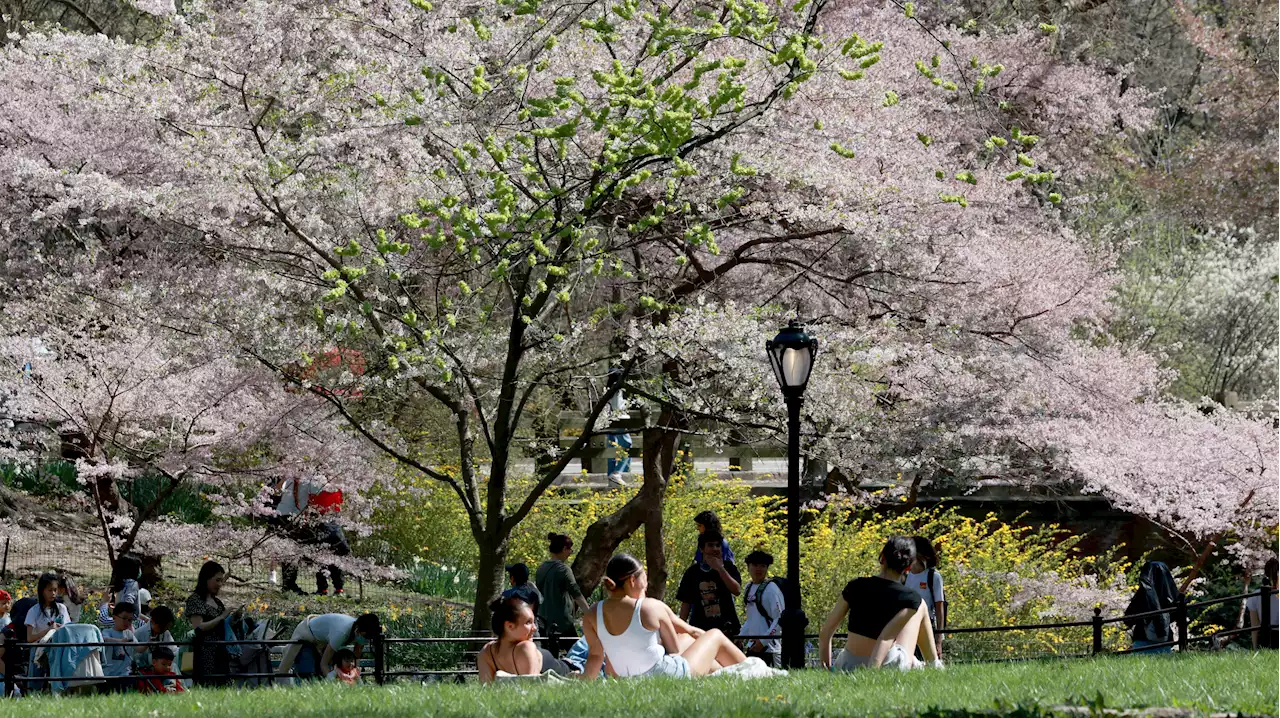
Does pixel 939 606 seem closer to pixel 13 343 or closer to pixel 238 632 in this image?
pixel 238 632

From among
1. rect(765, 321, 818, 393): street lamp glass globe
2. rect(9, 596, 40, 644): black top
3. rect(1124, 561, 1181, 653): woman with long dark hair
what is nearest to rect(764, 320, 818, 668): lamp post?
rect(765, 321, 818, 393): street lamp glass globe

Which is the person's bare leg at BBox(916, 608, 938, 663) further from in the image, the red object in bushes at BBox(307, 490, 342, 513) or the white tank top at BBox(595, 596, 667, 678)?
the red object in bushes at BBox(307, 490, 342, 513)

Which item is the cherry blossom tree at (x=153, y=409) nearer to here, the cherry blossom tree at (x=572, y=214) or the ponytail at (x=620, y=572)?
the cherry blossom tree at (x=572, y=214)

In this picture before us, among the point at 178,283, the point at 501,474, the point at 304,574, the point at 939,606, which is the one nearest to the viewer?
the point at 939,606

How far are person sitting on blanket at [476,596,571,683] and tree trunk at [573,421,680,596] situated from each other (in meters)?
6.81

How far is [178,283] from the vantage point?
561 inches

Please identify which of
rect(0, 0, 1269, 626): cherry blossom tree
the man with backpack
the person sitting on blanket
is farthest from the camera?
the man with backpack

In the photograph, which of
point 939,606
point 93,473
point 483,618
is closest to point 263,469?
point 93,473

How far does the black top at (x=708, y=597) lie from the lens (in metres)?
11.6

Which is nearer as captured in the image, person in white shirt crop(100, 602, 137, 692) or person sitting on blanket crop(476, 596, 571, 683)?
person sitting on blanket crop(476, 596, 571, 683)

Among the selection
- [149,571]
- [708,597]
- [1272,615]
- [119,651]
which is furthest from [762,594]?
[149,571]

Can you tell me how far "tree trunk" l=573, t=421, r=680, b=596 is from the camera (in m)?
15.7

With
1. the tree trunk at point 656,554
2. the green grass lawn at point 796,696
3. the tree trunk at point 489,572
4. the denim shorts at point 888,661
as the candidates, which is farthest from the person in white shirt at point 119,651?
the tree trunk at point 656,554

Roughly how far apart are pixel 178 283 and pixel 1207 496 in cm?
1059
